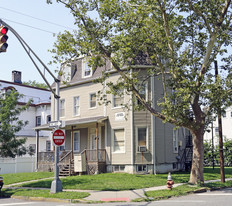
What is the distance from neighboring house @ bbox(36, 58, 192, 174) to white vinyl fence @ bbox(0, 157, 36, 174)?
22.6ft

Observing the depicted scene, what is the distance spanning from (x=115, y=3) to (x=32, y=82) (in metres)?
55.6

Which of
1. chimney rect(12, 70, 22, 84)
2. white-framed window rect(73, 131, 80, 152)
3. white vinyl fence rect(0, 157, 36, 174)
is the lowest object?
white vinyl fence rect(0, 157, 36, 174)

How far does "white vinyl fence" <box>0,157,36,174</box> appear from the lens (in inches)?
1251

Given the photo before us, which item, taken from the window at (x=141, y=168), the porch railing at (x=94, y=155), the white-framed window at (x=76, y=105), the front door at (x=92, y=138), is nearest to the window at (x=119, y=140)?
the porch railing at (x=94, y=155)

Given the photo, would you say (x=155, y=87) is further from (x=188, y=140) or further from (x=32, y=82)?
(x=32, y=82)

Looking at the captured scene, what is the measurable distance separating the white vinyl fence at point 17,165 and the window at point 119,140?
11.4 meters

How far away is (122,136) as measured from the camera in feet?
80.9

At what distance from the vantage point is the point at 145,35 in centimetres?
1606

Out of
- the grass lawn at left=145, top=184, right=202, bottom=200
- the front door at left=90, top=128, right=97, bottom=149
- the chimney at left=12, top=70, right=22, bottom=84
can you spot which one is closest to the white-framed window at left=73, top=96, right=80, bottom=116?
the front door at left=90, top=128, right=97, bottom=149

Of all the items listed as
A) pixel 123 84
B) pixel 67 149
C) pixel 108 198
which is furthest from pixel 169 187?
pixel 67 149

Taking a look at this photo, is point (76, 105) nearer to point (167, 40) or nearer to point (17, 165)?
point (17, 165)

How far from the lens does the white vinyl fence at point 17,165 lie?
3177 centimetres

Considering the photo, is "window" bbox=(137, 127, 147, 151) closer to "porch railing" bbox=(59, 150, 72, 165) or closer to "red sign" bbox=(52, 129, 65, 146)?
Answer: "porch railing" bbox=(59, 150, 72, 165)

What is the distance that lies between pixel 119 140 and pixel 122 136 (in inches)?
15.5
